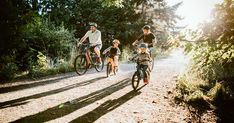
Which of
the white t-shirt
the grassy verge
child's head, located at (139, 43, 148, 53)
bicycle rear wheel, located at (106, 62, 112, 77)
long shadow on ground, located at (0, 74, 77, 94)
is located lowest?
the grassy verge

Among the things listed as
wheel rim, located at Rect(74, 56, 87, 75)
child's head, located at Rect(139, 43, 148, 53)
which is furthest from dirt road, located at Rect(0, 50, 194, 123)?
wheel rim, located at Rect(74, 56, 87, 75)

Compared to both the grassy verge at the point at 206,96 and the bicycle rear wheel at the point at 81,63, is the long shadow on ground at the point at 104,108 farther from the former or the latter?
the bicycle rear wheel at the point at 81,63

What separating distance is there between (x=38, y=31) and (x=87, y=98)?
845cm

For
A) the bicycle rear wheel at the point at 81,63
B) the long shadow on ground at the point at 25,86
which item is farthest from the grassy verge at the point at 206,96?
the long shadow on ground at the point at 25,86

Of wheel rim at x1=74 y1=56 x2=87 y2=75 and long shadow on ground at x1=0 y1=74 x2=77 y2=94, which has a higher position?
wheel rim at x1=74 y1=56 x2=87 y2=75

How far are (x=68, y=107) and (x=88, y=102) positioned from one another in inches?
27.7

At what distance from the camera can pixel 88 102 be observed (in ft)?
26.1

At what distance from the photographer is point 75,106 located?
752 centimetres

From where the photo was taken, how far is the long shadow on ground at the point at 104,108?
6.49m

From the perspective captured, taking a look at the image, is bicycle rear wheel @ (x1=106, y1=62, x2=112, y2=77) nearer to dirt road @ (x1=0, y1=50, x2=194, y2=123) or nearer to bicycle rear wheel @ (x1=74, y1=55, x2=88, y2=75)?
dirt road @ (x1=0, y1=50, x2=194, y2=123)

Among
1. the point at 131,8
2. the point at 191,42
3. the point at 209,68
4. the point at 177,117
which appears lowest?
the point at 177,117

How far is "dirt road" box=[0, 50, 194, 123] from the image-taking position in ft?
22.0

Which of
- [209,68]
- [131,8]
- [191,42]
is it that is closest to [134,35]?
[131,8]

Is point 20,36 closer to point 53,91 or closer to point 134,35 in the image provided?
point 53,91
